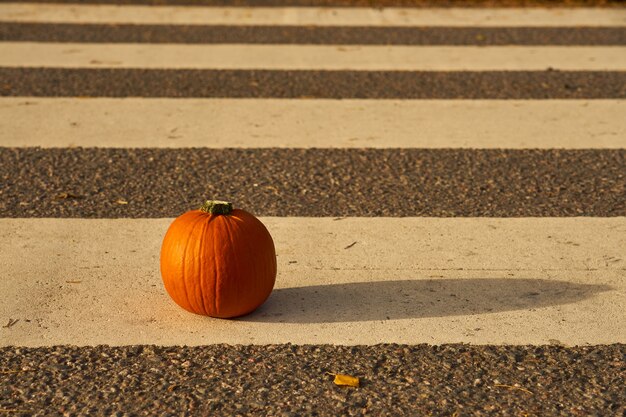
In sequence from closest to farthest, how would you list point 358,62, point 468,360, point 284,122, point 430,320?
point 468,360
point 430,320
point 284,122
point 358,62

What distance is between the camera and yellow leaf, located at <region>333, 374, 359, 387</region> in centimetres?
313

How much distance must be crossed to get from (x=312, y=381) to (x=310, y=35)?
5461 mm

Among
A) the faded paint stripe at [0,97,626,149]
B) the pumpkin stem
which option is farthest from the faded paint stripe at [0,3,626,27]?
the pumpkin stem

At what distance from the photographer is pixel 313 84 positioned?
22.6 ft

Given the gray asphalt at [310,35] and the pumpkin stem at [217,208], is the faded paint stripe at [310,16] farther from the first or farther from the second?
the pumpkin stem at [217,208]

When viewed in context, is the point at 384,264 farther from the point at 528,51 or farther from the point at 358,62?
the point at 528,51

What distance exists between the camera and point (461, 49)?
25.9 feet

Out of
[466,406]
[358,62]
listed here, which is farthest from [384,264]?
[358,62]

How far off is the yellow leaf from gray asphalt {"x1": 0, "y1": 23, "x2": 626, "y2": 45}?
518 cm

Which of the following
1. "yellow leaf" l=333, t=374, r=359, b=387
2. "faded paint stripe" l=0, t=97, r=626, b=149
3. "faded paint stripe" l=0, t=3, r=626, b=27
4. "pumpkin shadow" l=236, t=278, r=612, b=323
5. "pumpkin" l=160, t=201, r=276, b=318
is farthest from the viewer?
"faded paint stripe" l=0, t=3, r=626, b=27

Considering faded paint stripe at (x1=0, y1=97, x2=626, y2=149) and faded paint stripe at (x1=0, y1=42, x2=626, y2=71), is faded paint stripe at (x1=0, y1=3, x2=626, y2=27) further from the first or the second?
faded paint stripe at (x1=0, y1=97, x2=626, y2=149)

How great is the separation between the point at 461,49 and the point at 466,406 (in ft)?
17.1

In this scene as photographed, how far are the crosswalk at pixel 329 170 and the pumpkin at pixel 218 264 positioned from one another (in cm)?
8

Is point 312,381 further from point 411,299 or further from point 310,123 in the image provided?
point 310,123
